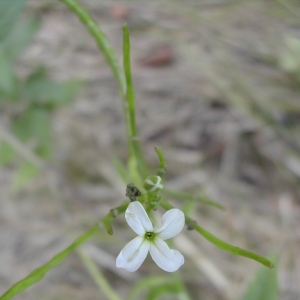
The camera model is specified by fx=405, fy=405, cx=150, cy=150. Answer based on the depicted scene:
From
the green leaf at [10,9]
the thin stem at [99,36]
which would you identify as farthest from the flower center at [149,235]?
the green leaf at [10,9]

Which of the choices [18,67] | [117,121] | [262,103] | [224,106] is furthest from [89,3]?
[262,103]

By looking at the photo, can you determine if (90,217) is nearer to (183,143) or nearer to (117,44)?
(183,143)

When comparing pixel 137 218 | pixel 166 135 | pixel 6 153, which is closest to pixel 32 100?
pixel 6 153

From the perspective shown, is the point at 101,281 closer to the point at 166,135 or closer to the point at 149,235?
Answer: the point at 149,235

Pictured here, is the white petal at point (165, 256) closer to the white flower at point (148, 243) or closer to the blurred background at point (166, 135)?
the white flower at point (148, 243)

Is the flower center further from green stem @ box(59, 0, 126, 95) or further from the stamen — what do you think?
green stem @ box(59, 0, 126, 95)

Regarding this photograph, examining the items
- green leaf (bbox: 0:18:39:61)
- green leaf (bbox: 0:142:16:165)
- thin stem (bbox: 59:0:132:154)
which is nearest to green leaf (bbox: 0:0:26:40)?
thin stem (bbox: 59:0:132:154)
